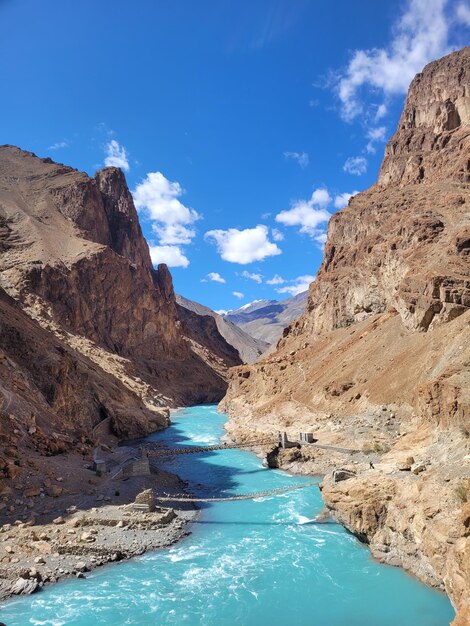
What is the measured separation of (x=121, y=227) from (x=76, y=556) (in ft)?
474

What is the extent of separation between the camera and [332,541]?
2489cm

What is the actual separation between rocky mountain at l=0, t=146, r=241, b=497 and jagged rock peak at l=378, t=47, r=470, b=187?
68.9 m

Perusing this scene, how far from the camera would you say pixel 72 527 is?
25.2 meters

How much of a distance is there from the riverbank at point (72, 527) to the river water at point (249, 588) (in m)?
0.83

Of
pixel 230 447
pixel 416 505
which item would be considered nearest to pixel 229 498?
pixel 416 505

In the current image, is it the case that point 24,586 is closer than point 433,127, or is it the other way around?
point 24,586

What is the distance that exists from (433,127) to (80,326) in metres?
89.4

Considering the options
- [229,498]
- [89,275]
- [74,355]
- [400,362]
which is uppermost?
[89,275]

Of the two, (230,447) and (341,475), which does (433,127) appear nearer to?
(230,447)

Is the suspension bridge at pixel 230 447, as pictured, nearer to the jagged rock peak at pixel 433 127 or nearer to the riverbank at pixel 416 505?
the riverbank at pixel 416 505

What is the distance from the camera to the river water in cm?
1792

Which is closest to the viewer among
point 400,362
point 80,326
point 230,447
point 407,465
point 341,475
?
point 407,465

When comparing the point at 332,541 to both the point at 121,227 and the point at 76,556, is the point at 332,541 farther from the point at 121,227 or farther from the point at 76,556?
the point at 121,227

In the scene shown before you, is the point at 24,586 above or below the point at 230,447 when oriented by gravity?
below
